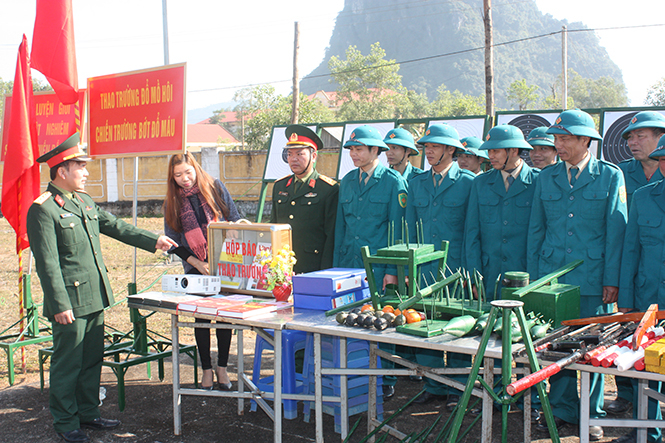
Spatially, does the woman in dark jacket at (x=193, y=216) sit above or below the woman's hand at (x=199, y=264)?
above

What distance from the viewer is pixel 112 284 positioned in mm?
8578

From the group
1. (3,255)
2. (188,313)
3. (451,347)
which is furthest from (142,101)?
(3,255)

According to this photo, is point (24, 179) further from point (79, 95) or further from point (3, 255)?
point (3, 255)

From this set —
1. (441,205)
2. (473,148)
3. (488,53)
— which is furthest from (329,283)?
(488,53)

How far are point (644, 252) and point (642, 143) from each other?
1.10 m

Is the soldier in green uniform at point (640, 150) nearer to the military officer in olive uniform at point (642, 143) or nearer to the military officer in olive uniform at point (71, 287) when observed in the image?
the military officer in olive uniform at point (642, 143)

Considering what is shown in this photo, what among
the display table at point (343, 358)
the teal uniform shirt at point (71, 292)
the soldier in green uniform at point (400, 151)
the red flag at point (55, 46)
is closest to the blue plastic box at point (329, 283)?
the display table at point (343, 358)

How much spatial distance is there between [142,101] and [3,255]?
9.03 m

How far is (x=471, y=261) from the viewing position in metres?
4.05

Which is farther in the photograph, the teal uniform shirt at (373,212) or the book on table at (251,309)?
the teal uniform shirt at (373,212)

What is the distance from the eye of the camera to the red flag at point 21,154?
4719 mm

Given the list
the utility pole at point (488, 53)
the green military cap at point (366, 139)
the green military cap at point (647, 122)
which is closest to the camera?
the green military cap at point (647, 122)

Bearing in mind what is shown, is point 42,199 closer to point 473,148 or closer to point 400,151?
point 400,151

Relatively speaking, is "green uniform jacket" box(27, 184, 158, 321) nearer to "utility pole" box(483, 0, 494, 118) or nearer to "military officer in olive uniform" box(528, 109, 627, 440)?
"military officer in olive uniform" box(528, 109, 627, 440)
